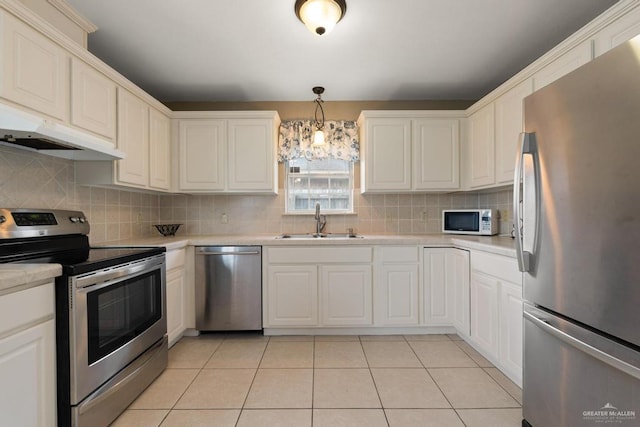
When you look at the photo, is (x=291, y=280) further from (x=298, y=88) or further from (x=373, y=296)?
(x=298, y=88)

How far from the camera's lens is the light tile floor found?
1542 mm

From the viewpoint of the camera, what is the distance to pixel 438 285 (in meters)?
2.56

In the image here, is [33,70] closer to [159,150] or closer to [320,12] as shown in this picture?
[159,150]

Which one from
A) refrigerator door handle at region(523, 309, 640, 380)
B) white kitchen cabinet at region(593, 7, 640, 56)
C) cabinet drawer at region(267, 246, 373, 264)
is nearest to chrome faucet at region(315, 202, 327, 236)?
cabinet drawer at region(267, 246, 373, 264)

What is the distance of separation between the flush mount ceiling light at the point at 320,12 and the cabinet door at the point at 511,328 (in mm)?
2008

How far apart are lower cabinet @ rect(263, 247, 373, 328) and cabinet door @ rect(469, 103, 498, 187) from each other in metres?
1.29

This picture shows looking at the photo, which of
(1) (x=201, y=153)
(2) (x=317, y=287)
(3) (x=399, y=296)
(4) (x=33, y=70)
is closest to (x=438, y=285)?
(3) (x=399, y=296)

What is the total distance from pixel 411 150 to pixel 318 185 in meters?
1.10

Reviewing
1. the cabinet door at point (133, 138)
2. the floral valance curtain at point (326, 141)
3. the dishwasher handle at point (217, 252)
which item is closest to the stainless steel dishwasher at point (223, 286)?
the dishwasher handle at point (217, 252)

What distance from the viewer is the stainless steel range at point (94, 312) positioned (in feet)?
4.13

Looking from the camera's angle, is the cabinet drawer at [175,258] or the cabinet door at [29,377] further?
the cabinet drawer at [175,258]

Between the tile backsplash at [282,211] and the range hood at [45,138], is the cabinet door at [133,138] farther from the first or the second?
the tile backsplash at [282,211]

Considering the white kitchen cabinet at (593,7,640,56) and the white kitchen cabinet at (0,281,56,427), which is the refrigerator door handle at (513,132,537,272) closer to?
the white kitchen cabinet at (593,7,640,56)

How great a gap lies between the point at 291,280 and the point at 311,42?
198cm
